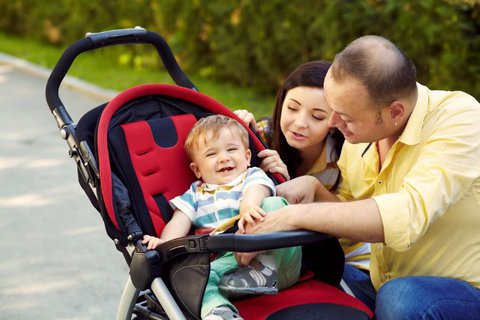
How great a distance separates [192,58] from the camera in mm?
9711

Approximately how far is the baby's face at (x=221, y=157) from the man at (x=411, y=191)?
50cm

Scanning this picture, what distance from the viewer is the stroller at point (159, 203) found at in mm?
2586

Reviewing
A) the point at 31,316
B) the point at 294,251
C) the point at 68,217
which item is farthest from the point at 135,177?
the point at 68,217

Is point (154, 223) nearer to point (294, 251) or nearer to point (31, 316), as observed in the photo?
point (294, 251)

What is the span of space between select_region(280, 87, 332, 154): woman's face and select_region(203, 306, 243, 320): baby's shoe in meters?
0.90

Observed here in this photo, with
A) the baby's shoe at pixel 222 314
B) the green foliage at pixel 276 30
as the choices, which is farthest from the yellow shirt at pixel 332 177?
the green foliage at pixel 276 30

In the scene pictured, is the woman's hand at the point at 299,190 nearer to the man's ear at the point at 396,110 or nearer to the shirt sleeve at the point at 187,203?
the shirt sleeve at the point at 187,203

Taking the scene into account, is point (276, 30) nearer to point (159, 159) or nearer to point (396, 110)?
point (159, 159)

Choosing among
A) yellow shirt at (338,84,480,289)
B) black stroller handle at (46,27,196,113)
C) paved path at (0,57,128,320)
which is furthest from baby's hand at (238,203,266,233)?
paved path at (0,57,128,320)

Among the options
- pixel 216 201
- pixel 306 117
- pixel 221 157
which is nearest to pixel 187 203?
pixel 216 201

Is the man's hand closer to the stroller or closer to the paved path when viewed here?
the stroller

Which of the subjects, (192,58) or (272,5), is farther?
(192,58)

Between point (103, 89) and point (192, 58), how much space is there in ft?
3.98

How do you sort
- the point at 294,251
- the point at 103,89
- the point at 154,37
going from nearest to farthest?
the point at 294,251 < the point at 154,37 < the point at 103,89
